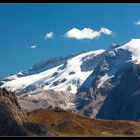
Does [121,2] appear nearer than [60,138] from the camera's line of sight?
No

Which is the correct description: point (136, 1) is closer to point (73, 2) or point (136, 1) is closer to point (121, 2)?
point (121, 2)

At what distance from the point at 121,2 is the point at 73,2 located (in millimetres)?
917

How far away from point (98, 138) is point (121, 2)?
259 cm

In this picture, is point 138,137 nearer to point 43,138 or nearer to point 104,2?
point 43,138

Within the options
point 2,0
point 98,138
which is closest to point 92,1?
point 2,0

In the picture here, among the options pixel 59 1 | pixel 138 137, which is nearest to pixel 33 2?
pixel 59 1

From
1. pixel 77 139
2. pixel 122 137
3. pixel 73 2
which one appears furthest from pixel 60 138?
pixel 73 2

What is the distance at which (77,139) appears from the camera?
9062mm

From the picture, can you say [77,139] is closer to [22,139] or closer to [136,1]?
[22,139]

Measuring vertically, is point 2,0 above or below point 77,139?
above

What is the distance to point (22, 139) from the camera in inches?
357

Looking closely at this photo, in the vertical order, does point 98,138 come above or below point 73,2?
below

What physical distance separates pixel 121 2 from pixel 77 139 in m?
2.71

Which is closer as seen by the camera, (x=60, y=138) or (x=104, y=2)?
(x=60, y=138)
